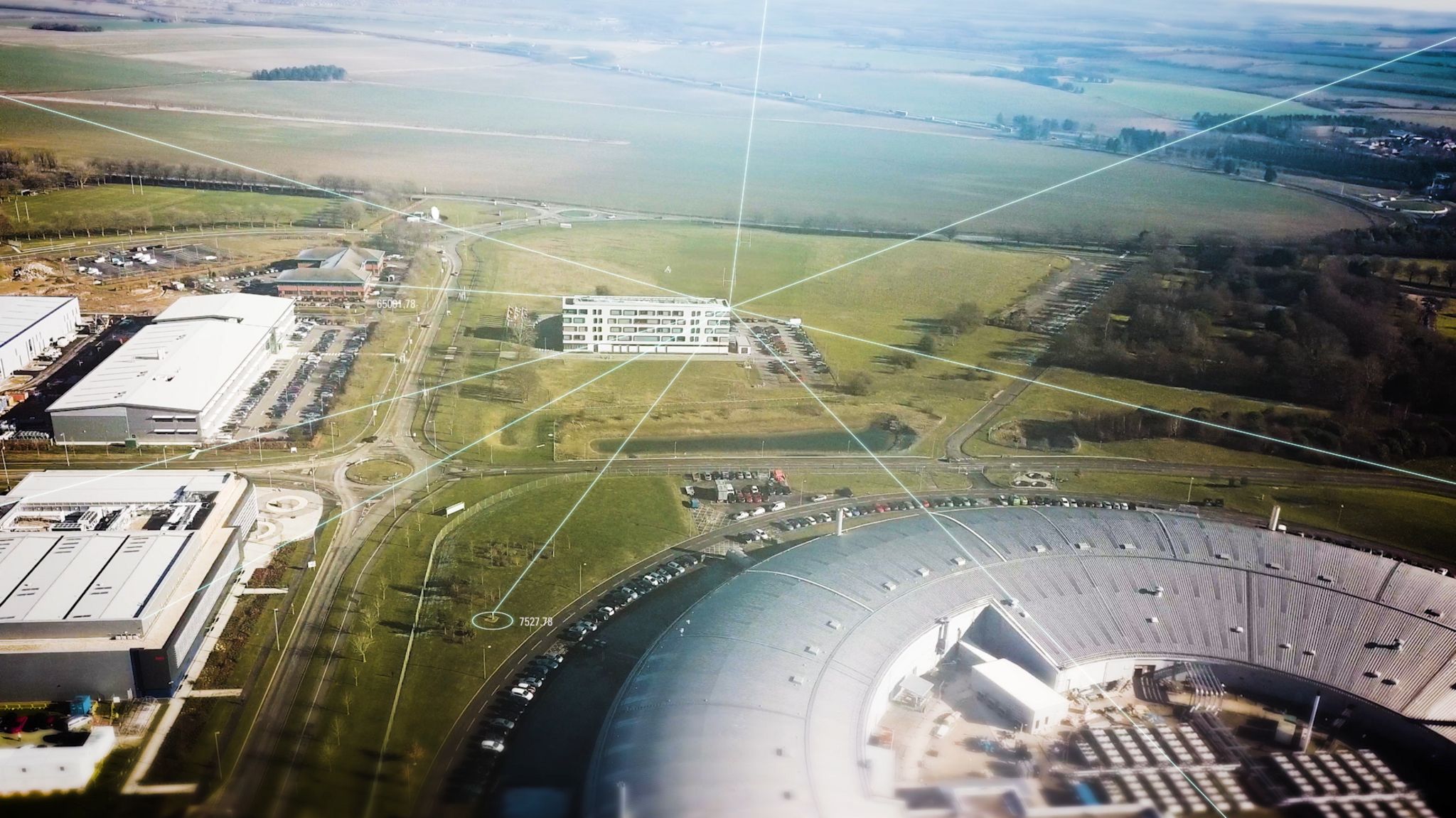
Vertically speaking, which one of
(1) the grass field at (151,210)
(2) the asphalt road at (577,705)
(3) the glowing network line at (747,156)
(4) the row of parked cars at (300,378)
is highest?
(3) the glowing network line at (747,156)

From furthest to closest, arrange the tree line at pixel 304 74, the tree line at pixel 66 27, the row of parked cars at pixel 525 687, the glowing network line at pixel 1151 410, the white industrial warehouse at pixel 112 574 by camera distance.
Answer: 1. the tree line at pixel 304 74
2. the tree line at pixel 66 27
3. the glowing network line at pixel 1151 410
4. the white industrial warehouse at pixel 112 574
5. the row of parked cars at pixel 525 687

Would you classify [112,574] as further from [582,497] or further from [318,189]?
[318,189]

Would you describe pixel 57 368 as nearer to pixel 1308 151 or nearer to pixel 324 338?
pixel 324 338

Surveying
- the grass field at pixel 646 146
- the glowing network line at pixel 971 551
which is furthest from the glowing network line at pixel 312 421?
the grass field at pixel 646 146

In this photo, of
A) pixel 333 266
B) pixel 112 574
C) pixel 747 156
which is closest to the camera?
pixel 112 574

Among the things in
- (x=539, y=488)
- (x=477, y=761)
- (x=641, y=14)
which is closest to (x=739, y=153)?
(x=641, y=14)

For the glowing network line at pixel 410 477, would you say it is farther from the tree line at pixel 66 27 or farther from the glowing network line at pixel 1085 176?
the tree line at pixel 66 27

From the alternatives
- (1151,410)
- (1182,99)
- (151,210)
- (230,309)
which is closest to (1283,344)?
(1151,410)
